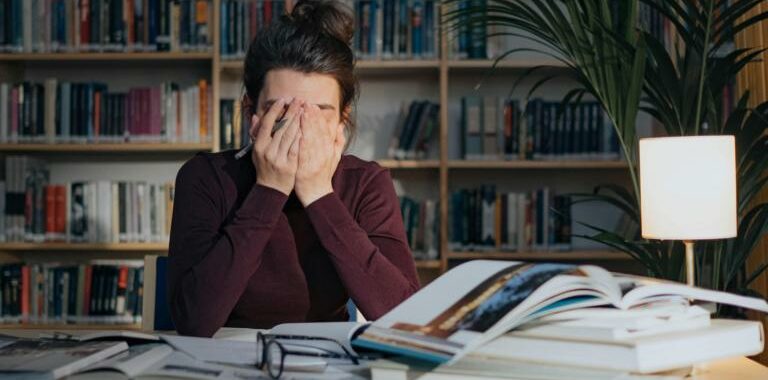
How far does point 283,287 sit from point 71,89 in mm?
2077

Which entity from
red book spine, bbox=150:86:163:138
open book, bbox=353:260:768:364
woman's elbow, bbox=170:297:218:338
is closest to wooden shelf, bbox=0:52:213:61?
red book spine, bbox=150:86:163:138

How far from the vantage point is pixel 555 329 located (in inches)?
30.8

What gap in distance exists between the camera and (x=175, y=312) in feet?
4.50

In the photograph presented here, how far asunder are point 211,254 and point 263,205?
0.11 m

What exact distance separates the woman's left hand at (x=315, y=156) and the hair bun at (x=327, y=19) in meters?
0.19

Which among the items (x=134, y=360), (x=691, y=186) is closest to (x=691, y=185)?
(x=691, y=186)

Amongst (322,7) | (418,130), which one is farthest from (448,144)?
(322,7)

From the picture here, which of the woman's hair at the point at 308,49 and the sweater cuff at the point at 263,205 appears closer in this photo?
the sweater cuff at the point at 263,205

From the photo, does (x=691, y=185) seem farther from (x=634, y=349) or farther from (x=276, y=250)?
(x=634, y=349)

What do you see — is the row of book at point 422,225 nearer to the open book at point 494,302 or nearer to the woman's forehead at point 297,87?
the woman's forehead at point 297,87

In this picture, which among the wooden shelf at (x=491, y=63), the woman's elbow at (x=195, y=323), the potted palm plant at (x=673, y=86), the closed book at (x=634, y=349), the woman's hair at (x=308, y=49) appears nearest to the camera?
the closed book at (x=634, y=349)

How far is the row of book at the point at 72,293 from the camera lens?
10.7 ft

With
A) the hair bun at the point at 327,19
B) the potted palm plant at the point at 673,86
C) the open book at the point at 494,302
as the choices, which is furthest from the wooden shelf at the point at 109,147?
the open book at the point at 494,302

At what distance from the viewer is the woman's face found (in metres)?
1.53
